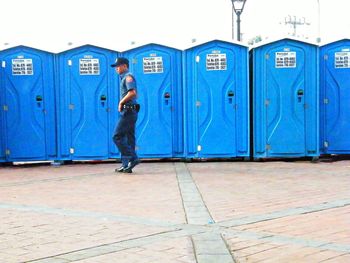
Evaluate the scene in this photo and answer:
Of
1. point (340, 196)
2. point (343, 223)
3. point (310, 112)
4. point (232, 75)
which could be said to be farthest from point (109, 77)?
point (343, 223)

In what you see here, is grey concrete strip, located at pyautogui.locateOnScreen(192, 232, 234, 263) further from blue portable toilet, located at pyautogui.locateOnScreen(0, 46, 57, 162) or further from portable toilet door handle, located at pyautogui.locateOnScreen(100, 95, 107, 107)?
blue portable toilet, located at pyautogui.locateOnScreen(0, 46, 57, 162)

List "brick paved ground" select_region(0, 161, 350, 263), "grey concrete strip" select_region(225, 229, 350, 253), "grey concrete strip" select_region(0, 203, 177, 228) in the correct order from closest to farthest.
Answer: "brick paved ground" select_region(0, 161, 350, 263), "grey concrete strip" select_region(225, 229, 350, 253), "grey concrete strip" select_region(0, 203, 177, 228)

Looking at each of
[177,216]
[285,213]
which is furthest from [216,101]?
[177,216]

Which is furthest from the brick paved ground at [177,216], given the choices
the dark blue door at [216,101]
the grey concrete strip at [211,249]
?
the dark blue door at [216,101]

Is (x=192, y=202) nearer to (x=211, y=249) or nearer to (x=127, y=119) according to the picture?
(x=211, y=249)

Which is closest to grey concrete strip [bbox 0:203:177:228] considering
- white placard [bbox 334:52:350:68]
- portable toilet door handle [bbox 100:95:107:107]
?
portable toilet door handle [bbox 100:95:107:107]

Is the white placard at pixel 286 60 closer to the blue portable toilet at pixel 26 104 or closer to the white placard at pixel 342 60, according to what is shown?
the white placard at pixel 342 60

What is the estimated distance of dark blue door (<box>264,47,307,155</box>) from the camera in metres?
9.92

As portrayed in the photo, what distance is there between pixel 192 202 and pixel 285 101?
4663 millimetres

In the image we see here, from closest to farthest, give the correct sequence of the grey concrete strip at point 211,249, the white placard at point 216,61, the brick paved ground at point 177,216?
1. the grey concrete strip at point 211,249
2. the brick paved ground at point 177,216
3. the white placard at point 216,61

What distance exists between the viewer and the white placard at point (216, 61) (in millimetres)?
9891

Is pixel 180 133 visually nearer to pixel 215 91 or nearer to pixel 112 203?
pixel 215 91

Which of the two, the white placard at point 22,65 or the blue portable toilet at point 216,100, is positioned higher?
the white placard at point 22,65

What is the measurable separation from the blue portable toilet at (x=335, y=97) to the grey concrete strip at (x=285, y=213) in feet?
14.8
